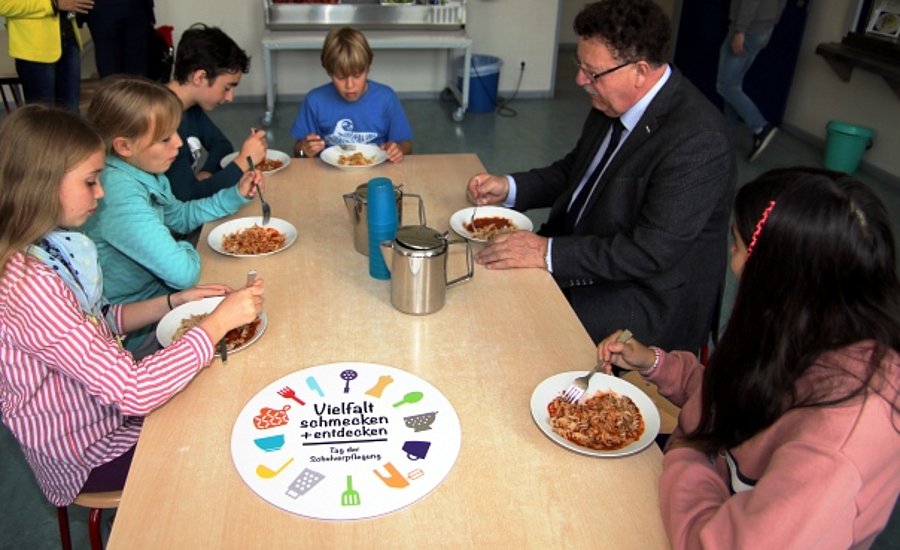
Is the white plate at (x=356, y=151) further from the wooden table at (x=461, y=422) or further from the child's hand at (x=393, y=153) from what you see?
the wooden table at (x=461, y=422)

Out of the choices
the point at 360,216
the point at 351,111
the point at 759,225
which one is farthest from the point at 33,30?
the point at 759,225

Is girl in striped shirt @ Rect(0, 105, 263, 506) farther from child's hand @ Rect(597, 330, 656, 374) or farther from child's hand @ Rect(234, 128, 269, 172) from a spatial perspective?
child's hand @ Rect(234, 128, 269, 172)

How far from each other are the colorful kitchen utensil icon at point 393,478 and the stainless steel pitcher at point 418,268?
1.51 feet

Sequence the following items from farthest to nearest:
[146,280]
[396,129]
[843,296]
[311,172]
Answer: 1. [396,129]
2. [311,172]
3. [146,280]
4. [843,296]

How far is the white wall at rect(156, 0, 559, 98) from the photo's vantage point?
207 inches

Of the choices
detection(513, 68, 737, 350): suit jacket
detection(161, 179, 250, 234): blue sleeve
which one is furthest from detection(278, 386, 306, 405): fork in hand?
detection(161, 179, 250, 234): blue sleeve

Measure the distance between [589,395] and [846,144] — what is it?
13.5 feet

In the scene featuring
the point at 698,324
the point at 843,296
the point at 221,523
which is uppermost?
the point at 843,296

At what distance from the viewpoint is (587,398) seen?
1.18m

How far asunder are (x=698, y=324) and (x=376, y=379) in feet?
3.24

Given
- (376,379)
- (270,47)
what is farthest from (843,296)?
(270,47)

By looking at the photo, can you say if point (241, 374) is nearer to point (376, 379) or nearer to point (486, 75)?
point (376, 379)

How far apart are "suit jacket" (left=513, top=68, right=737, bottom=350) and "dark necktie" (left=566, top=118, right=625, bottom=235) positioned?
7 centimetres

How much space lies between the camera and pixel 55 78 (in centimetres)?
341
